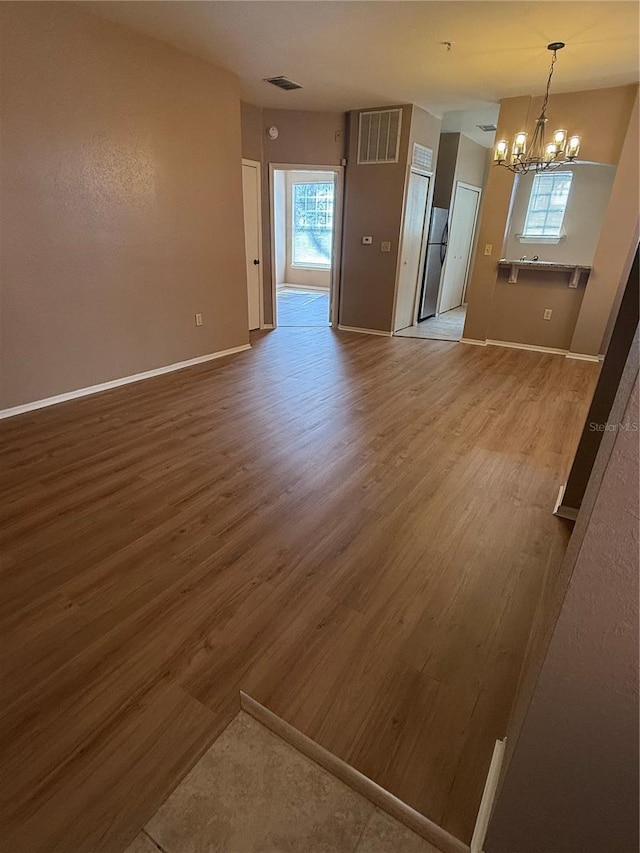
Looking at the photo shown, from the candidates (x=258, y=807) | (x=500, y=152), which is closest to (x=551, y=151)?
(x=500, y=152)

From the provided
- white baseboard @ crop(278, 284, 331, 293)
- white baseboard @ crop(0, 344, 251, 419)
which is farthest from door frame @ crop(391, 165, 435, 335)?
white baseboard @ crop(278, 284, 331, 293)

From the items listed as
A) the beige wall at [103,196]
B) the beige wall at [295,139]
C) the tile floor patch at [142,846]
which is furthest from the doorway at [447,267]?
the tile floor patch at [142,846]

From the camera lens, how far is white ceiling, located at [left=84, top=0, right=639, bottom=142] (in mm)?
2955

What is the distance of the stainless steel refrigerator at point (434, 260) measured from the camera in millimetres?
6699

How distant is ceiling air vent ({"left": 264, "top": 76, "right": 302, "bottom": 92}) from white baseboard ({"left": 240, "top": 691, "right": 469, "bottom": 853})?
17.3 ft

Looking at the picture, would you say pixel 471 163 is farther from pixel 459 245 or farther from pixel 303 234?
pixel 303 234

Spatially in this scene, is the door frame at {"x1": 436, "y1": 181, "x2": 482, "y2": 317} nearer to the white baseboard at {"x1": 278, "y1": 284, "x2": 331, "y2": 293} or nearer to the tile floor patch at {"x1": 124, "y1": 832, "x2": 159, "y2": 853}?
the white baseboard at {"x1": 278, "y1": 284, "x2": 331, "y2": 293}

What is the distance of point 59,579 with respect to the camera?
69.8 inches

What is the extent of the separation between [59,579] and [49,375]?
7.47ft

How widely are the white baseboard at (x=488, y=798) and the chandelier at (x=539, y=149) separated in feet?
16.0

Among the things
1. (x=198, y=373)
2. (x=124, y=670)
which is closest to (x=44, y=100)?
(x=198, y=373)

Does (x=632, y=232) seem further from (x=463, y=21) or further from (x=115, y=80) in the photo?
(x=115, y=80)

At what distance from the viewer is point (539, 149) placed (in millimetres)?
4820

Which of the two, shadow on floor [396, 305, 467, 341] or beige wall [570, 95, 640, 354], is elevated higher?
beige wall [570, 95, 640, 354]
